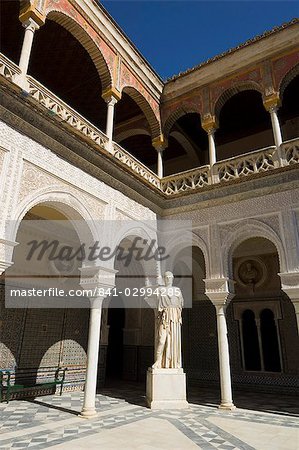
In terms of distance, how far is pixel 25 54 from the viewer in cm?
495

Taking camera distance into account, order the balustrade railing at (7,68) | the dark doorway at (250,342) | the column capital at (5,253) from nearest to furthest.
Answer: the column capital at (5,253) < the balustrade railing at (7,68) < the dark doorway at (250,342)

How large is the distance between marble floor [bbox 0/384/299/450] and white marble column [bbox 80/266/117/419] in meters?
0.54

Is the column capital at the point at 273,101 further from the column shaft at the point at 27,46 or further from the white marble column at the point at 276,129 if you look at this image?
the column shaft at the point at 27,46

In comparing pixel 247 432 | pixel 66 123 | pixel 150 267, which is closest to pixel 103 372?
pixel 150 267

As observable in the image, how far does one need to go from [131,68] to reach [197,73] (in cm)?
160

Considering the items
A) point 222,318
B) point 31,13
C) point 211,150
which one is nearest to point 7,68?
point 31,13

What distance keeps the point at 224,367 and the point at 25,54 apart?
6.16 meters

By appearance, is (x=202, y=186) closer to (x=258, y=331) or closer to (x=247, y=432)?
(x=258, y=331)

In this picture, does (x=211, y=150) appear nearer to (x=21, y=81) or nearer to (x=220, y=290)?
(x=220, y=290)

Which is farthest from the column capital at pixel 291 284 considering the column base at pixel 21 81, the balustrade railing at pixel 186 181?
the column base at pixel 21 81

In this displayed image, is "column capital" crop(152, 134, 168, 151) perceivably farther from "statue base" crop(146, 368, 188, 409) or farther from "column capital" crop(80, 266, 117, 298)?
"statue base" crop(146, 368, 188, 409)

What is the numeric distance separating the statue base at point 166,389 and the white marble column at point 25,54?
516cm

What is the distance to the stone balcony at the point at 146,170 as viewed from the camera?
15.8ft

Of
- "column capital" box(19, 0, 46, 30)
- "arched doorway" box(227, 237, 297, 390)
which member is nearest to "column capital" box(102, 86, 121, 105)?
"column capital" box(19, 0, 46, 30)
